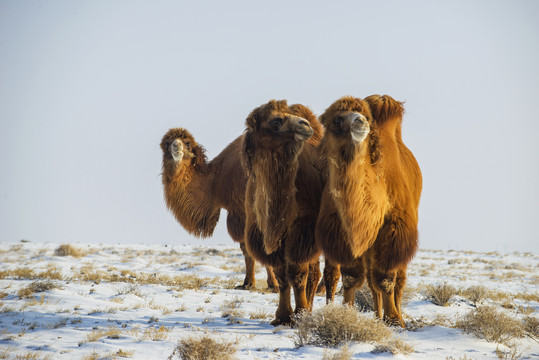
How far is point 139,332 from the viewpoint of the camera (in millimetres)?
5703

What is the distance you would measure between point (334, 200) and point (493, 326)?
7.58ft

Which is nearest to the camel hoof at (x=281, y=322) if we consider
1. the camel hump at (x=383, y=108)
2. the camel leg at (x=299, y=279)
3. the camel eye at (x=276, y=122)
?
the camel leg at (x=299, y=279)

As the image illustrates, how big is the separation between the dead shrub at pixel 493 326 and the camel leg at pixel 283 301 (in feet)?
7.24

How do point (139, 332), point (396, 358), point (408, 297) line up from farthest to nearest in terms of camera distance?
point (408, 297) → point (139, 332) → point (396, 358)

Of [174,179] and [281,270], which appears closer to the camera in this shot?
[281,270]

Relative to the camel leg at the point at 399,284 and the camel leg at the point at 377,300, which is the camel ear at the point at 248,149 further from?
the camel leg at the point at 399,284

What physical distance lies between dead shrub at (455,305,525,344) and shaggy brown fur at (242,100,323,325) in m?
2.03

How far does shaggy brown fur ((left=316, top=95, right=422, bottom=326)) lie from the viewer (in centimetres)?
581

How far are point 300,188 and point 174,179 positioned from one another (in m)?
5.49

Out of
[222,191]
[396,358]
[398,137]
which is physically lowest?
[396,358]

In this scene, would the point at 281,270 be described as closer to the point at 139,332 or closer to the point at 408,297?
the point at 139,332

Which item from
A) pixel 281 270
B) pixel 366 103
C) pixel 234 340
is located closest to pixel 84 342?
pixel 234 340

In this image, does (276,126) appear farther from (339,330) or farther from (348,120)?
(339,330)

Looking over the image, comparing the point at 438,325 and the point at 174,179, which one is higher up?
the point at 174,179
